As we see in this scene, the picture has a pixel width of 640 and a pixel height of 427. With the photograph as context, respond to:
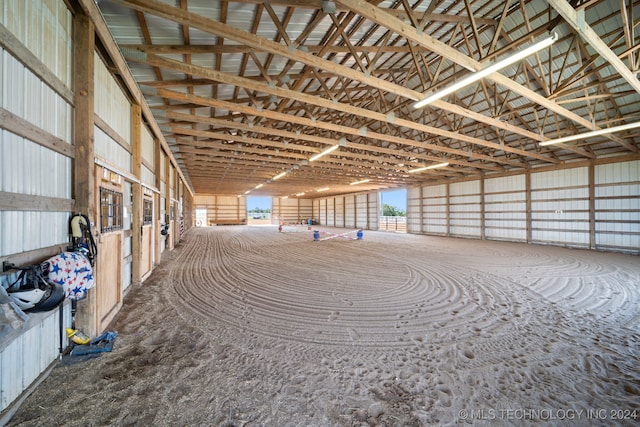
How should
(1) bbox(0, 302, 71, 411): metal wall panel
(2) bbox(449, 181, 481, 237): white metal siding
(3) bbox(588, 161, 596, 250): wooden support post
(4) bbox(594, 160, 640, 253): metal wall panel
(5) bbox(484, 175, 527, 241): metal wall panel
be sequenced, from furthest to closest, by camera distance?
1. (2) bbox(449, 181, 481, 237): white metal siding
2. (5) bbox(484, 175, 527, 241): metal wall panel
3. (3) bbox(588, 161, 596, 250): wooden support post
4. (4) bbox(594, 160, 640, 253): metal wall panel
5. (1) bbox(0, 302, 71, 411): metal wall panel

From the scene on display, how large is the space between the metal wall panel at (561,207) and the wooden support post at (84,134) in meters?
18.9

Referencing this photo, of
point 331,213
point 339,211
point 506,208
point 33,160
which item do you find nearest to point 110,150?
point 33,160

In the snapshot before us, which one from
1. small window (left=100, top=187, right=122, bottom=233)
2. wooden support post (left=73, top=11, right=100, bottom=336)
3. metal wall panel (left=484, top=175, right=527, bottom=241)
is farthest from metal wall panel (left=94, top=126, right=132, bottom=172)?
metal wall panel (left=484, top=175, right=527, bottom=241)

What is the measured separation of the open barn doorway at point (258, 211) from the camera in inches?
1566

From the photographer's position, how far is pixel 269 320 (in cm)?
400

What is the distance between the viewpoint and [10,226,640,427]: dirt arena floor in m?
2.16

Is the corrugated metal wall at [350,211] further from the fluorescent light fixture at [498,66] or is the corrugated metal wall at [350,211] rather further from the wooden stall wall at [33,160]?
the wooden stall wall at [33,160]

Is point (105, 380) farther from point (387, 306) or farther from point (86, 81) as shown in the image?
point (387, 306)

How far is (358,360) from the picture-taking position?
9.52ft

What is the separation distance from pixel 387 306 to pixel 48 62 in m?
5.80

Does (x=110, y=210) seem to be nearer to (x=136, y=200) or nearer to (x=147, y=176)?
(x=136, y=200)

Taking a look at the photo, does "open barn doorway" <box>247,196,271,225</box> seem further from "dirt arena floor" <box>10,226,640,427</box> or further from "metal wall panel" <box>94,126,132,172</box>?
"dirt arena floor" <box>10,226,640,427</box>

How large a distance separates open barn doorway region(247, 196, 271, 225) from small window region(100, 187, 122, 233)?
34.9m

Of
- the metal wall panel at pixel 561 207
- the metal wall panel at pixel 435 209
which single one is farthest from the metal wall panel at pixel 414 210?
the metal wall panel at pixel 561 207
